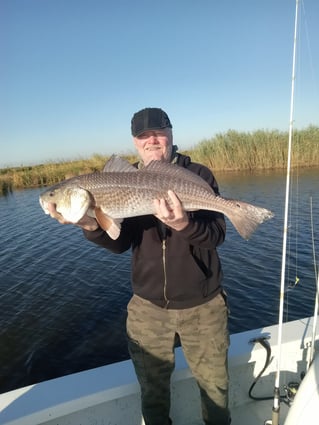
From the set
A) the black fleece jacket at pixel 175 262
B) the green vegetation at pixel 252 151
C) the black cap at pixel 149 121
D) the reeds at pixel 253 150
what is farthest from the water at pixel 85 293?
the reeds at pixel 253 150

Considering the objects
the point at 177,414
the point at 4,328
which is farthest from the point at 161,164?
the point at 4,328

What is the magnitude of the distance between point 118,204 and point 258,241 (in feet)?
32.9

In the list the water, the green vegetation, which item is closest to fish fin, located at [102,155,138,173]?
the water

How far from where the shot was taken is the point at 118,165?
9.46 feet

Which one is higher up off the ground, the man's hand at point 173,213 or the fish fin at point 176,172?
the fish fin at point 176,172

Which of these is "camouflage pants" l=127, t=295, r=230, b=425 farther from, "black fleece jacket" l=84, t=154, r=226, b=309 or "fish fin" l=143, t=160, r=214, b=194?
"fish fin" l=143, t=160, r=214, b=194

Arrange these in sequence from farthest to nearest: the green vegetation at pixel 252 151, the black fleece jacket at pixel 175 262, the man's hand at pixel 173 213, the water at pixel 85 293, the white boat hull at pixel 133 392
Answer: the green vegetation at pixel 252 151 → the water at pixel 85 293 → the white boat hull at pixel 133 392 → the black fleece jacket at pixel 175 262 → the man's hand at pixel 173 213

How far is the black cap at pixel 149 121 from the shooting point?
2.68 meters

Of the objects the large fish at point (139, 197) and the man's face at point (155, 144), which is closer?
the large fish at point (139, 197)

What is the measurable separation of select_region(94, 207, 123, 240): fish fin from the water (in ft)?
15.9

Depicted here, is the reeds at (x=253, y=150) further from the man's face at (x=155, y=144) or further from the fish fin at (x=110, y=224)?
the fish fin at (x=110, y=224)

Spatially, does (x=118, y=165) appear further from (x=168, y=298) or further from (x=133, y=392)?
(x=133, y=392)

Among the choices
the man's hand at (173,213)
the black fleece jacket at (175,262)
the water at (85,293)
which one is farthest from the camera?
the water at (85,293)

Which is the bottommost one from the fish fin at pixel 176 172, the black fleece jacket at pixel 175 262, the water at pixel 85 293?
the water at pixel 85 293
